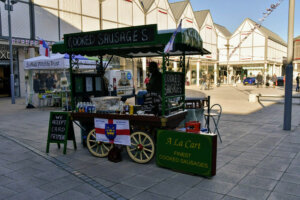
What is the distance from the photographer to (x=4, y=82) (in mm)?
22156

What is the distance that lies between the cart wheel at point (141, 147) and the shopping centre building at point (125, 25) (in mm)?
7599

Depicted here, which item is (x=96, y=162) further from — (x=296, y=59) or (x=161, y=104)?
(x=296, y=59)

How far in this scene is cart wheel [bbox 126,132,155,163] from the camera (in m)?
5.42

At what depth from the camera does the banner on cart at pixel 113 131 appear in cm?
561

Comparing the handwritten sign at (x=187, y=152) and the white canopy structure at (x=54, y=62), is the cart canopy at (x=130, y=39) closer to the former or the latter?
the handwritten sign at (x=187, y=152)

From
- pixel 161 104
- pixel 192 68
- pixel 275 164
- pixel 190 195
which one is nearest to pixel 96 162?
pixel 161 104

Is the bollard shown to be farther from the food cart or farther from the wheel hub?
the wheel hub

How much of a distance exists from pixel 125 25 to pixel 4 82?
1338cm

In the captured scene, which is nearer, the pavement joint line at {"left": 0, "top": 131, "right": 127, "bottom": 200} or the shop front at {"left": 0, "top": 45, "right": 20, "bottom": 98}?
the pavement joint line at {"left": 0, "top": 131, "right": 127, "bottom": 200}

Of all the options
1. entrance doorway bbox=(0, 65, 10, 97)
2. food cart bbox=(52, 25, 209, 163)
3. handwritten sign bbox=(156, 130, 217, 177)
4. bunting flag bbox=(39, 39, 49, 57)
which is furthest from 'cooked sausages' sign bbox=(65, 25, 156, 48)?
entrance doorway bbox=(0, 65, 10, 97)

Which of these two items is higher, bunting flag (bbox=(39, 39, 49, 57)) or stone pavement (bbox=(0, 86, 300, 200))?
bunting flag (bbox=(39, 39, 49, 57))

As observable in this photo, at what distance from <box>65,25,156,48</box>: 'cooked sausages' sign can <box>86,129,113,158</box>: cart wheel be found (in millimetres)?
1964

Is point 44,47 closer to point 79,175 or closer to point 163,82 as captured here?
point 163,82

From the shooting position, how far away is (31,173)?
16.4 ft
